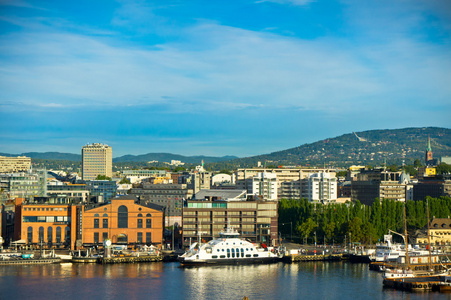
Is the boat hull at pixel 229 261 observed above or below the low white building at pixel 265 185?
below

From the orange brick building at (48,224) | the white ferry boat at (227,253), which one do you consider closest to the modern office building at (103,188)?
the orange brick building at (48,224)

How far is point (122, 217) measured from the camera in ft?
354

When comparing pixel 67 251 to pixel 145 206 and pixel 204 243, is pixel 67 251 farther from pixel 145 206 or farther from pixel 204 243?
pixel 204 243

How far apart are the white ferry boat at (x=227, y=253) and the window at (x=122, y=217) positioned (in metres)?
14.0

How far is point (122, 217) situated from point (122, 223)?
0.92 m

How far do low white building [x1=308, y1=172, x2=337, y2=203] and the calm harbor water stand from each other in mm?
74356

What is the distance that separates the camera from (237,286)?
7769 centimetres

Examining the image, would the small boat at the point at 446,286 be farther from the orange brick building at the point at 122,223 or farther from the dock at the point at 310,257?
the orange brick building at the point at 122,223

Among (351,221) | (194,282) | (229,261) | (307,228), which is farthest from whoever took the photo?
(307,228)

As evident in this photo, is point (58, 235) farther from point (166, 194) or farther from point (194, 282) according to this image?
point (166, 194)

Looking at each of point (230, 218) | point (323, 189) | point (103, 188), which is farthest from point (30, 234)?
point (103, 188)

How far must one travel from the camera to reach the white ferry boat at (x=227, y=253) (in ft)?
314

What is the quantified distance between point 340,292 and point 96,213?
1808 inches

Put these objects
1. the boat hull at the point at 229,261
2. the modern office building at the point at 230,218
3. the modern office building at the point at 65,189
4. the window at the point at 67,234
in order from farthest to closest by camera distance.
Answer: the modern office building at the point at 65,189 → the window at the point at 67,234 → the modern office building at the point at 230,218 → the boat hull at the point at 229,261
